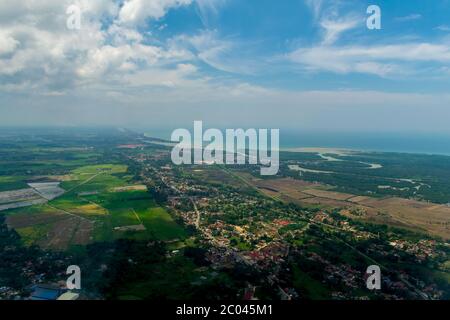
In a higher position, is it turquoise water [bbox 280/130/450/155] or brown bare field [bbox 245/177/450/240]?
turquoise water [bbox 280/130/450/155]

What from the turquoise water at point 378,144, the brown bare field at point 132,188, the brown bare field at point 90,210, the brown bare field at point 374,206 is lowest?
the brown bare field at point 374,206

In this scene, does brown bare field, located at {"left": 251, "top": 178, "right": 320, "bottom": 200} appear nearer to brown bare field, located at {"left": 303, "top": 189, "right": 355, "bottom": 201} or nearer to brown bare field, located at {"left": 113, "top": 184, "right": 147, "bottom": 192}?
brown bare field, located at {"left": 303, "top": 189, "right": 355, "bottom": 201}

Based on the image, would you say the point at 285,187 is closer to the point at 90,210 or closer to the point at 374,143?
the point at 90,210

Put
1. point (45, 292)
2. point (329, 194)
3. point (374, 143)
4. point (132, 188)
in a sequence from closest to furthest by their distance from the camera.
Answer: point (45, 292)
point (132, 188)
point (329, 194)
point (374, 143)

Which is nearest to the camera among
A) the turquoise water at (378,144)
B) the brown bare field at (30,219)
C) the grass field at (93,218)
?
the grass field at (93,218)

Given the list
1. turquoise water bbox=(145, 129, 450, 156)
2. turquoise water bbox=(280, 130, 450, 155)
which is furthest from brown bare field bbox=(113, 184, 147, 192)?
turquoise water bbox=(280, 130, 450, 155)

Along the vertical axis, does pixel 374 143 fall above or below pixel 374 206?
above

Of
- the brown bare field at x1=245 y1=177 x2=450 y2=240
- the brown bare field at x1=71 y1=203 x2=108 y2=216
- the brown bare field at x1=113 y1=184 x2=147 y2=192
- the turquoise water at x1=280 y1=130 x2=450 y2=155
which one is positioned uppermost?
the turquoise water at x1=280 y1=130 x2=450 y2=155

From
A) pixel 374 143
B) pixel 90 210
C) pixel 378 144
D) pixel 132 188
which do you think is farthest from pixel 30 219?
pixel 374 143

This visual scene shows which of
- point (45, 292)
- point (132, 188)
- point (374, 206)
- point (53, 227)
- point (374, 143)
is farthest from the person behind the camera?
point (374, 143)

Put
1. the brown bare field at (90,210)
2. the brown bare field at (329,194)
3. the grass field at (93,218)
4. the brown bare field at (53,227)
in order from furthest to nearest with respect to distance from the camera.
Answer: the brown bare field at (329,194), the brown bare field at (90,210), the grass field at (93,218), the brown bare field at (53,227)

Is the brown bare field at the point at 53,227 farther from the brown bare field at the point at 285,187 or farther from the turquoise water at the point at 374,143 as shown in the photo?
the turquoise water at the point at 374,143

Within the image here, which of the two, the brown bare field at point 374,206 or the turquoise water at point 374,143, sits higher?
the turquoise water at point 374,143

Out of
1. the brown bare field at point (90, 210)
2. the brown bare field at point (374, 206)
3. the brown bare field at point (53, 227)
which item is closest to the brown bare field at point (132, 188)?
the brown bare field at point (90, 210)
